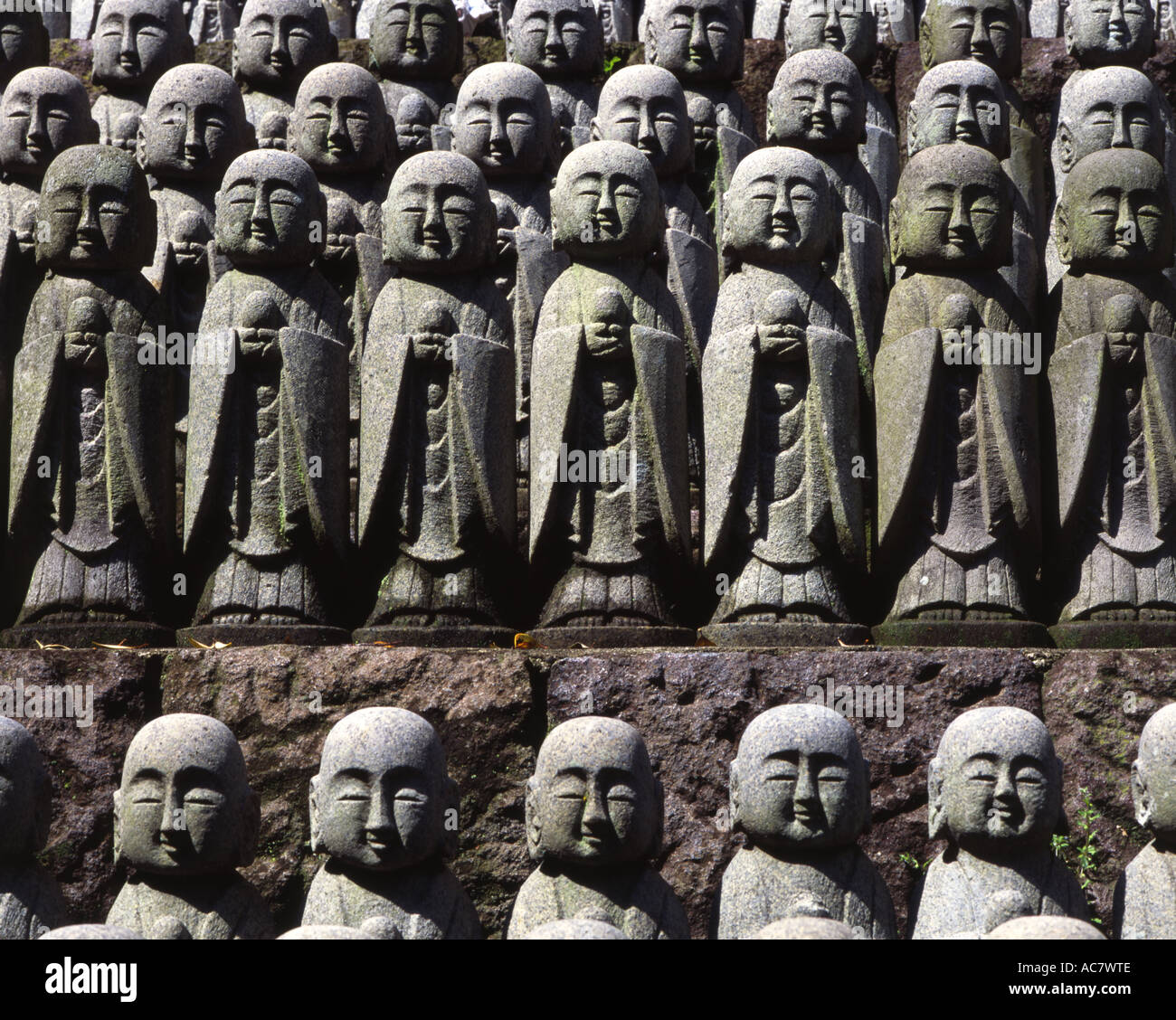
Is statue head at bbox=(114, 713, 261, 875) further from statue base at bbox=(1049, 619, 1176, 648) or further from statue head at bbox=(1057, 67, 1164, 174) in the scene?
statue head at bbox=(1057, 67, 1164, 174)

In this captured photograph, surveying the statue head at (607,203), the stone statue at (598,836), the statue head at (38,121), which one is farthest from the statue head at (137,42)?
the stone statue at (598,836)

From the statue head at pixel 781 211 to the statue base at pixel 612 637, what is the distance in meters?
1.47

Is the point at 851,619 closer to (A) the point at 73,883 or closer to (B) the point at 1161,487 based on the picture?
(B) the point at 1161,487

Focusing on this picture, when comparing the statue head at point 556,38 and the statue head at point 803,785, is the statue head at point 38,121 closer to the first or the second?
the statue head at point 556,38

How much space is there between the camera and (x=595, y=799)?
235 inches

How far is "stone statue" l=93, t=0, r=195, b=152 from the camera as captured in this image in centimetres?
1035

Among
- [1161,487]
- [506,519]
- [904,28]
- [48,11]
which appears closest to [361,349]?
[506,519]

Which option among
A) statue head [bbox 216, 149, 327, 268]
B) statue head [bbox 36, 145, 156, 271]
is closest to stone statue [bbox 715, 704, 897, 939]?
statue head [bbox 216, 149, 327, 268]

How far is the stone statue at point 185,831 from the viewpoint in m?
6.03

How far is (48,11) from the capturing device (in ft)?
42.1

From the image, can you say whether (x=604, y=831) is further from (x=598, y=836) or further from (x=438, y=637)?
(x=438, y=637)

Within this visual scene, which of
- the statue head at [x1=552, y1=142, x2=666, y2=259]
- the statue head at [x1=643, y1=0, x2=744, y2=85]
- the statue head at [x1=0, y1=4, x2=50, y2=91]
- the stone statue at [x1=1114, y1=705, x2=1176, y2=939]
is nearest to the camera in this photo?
the stone statue at [x1=1114, y1=705, x2=1176, y2=939]

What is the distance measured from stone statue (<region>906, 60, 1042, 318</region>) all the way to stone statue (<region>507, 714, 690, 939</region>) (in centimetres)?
376

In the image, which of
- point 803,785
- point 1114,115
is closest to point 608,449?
point 803,785
